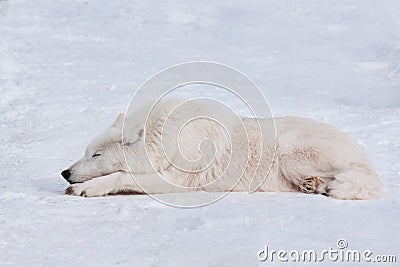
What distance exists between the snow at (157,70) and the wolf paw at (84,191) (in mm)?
182

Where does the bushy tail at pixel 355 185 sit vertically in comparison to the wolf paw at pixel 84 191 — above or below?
above

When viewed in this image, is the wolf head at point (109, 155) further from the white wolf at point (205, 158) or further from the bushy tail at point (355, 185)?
the bushy tail at point (355, 185)

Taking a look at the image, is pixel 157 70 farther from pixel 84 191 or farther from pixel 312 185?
pixel 312 185

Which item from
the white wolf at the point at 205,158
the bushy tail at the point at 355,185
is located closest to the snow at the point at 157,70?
the bushy tail at the point at 355,185

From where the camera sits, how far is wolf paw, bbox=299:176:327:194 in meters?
6.18

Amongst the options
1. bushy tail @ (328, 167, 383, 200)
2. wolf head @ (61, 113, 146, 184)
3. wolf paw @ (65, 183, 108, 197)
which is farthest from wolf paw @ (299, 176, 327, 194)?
wolf paw @ (65, 183, 108, 197)

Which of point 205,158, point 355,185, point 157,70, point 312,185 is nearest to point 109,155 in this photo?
point 205,158

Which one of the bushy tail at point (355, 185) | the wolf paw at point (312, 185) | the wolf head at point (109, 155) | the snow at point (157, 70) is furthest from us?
the wolf head at point (109, 155)

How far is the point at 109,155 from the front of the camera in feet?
21.2

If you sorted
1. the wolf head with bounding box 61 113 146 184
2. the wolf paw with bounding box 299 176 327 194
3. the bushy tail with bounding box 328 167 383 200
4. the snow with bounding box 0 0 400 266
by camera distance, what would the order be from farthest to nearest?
1. the wolf head with bounding box 61 113 146 184
2. the wolf paw with bounding box 299 176 327 194
3. the bushy tail with bounding box 328 167 383 200
4. the snow with bounding box 0 0 400 266

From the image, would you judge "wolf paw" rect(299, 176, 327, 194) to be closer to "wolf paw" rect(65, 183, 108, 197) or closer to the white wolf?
the white wolf

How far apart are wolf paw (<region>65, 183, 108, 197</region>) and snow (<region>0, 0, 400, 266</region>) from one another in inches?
7.2

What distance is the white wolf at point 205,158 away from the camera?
20.6 feet

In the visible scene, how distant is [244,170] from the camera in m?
6.34
